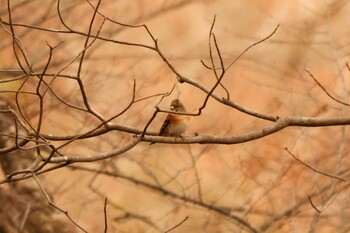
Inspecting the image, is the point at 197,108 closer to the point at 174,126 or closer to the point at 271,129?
the point at 174,126

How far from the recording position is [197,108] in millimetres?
4250

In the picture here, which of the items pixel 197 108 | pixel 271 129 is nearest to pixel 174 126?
pixel 271 129

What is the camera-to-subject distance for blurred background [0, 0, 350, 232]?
418 centimetres

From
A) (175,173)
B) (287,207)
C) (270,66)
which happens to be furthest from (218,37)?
(287,207)

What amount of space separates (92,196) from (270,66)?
1509 mm

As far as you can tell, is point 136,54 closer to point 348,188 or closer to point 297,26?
point 297,26

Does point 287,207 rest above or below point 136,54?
below

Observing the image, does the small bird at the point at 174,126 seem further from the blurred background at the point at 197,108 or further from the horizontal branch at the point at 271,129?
the blurred background at the point at 197,108

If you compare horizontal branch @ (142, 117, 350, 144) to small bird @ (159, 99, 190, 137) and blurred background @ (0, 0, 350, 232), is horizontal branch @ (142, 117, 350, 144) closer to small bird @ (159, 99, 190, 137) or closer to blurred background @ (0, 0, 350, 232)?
small bird @ (159, 99, 190, 137)

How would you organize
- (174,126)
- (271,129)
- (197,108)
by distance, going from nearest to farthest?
(271,129) < (174,126) < (197,108)

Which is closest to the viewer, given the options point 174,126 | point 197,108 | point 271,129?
point 271,129

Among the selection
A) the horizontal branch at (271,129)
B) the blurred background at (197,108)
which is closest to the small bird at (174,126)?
the horizontal branch at (271,129)

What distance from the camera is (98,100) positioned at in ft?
13.9

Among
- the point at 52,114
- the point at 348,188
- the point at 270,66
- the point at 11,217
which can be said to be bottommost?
the point at 11,217
